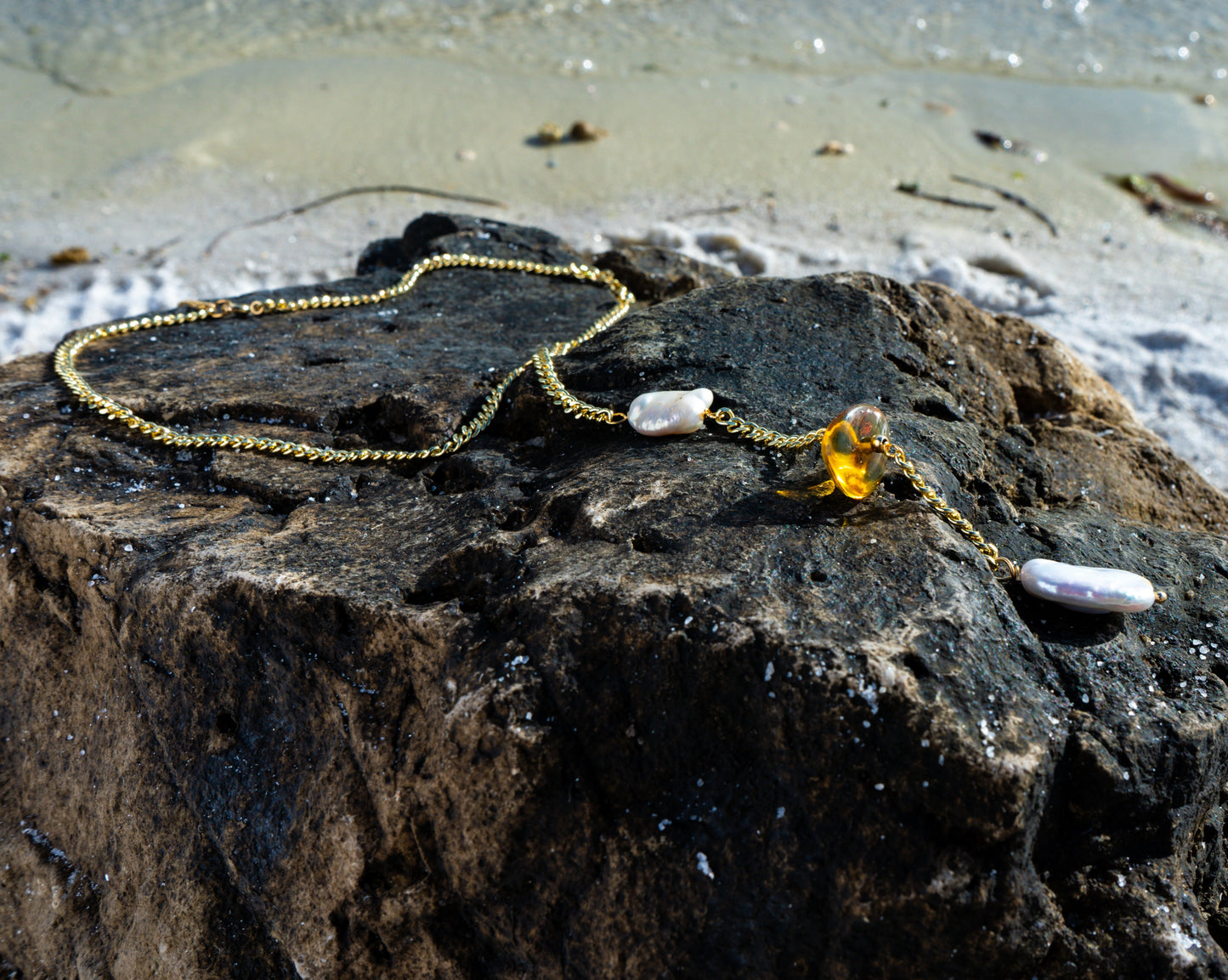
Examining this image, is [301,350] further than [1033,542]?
Yes

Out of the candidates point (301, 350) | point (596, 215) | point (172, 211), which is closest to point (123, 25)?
point (172, 211)

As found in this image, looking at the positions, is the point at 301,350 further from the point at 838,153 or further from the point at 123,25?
the point at 123,25

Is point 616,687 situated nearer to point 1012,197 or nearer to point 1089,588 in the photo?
point 1089,588

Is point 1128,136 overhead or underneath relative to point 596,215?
overhead

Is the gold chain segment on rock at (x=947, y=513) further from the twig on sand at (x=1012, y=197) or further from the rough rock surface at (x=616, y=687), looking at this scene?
the twig on sand at (x=1012, y=197)

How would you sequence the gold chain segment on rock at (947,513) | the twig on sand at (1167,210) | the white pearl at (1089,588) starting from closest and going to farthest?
the white pearl at (1089,588) → the gold chain segment on rock at (947,513) → the twig on sand at (1167,210)

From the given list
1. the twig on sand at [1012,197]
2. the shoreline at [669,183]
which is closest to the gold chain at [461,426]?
the shoreline at [669,183]

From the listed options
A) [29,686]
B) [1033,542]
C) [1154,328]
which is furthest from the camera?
[1154,328]
